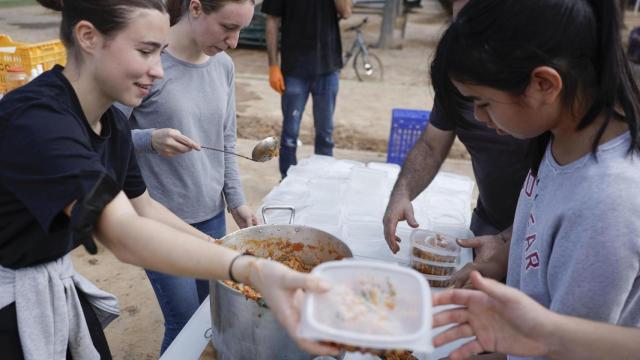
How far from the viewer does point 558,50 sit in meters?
0.97

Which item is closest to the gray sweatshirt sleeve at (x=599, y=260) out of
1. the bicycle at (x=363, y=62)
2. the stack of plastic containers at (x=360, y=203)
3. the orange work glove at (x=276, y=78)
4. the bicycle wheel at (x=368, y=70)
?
the stack of plastic containers at (x=360, y=203)

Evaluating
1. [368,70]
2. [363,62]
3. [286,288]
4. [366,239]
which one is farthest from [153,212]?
[363,62]

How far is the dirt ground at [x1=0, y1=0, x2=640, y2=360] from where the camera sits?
2.97 meters

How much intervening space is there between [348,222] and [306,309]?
1445 mm

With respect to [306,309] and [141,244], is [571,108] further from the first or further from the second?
[141,244]

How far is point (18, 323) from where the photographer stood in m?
1.23

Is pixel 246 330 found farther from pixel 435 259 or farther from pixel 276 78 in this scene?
pixel 276 78

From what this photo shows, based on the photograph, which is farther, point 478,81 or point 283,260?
point 283,260

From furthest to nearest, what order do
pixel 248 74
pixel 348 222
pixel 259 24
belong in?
pixel 259 24
pixel 248 74
pixel 348 222

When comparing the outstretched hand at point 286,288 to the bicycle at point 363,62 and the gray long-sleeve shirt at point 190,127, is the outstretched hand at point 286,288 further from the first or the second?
the bicycle at point 363,62

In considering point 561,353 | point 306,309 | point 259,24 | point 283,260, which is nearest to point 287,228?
point 283,260

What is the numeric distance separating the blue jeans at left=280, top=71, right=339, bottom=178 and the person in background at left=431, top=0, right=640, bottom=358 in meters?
3.25

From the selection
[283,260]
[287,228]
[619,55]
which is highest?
[619,55]

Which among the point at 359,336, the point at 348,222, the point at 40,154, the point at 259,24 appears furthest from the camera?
the point at 259,24
